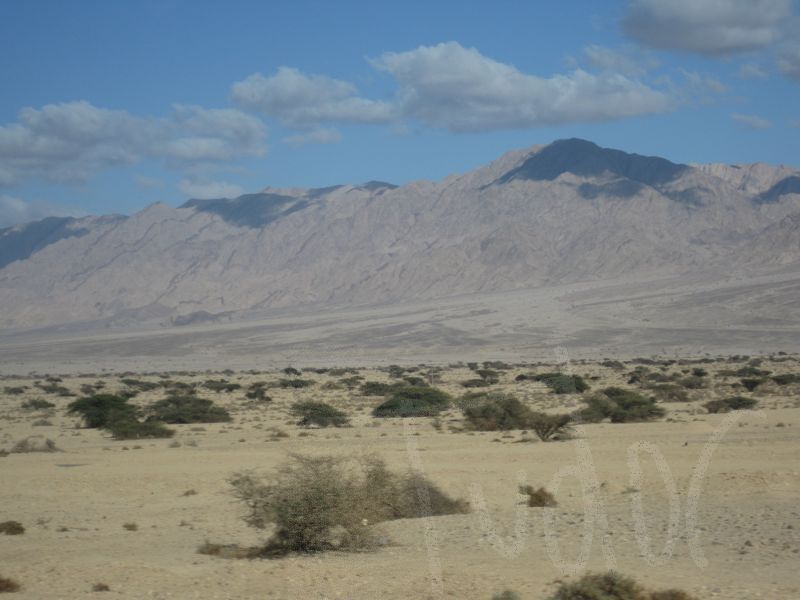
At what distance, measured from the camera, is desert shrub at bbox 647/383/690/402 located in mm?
39531

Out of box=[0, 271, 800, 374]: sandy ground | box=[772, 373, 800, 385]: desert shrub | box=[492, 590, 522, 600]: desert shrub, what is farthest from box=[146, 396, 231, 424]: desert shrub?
box=[0, 271, 800, 374]: sandy ground

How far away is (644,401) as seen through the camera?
33.4 metres

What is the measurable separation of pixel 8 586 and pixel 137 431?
20494 millimetres

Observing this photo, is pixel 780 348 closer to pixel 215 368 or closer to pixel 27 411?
pixel 215 368

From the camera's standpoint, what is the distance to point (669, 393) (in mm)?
40219

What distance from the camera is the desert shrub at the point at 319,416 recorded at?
33719 millimetres

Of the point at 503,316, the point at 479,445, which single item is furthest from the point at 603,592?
the point at 503,316

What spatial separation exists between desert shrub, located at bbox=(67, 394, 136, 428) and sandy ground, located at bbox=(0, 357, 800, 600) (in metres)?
3.40

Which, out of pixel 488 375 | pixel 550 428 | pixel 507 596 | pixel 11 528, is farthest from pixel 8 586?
pixel 488 375

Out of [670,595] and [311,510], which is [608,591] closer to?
[670,595]

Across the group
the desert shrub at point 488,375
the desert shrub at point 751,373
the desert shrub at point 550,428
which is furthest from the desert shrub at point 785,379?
the desert shrub at point 550,428

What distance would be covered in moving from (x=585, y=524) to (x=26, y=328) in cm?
18737

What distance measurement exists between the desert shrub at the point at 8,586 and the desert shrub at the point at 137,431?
1998cm

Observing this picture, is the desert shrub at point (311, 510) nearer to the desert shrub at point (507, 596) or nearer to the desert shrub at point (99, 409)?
the desert shrub at point (507, 596)
